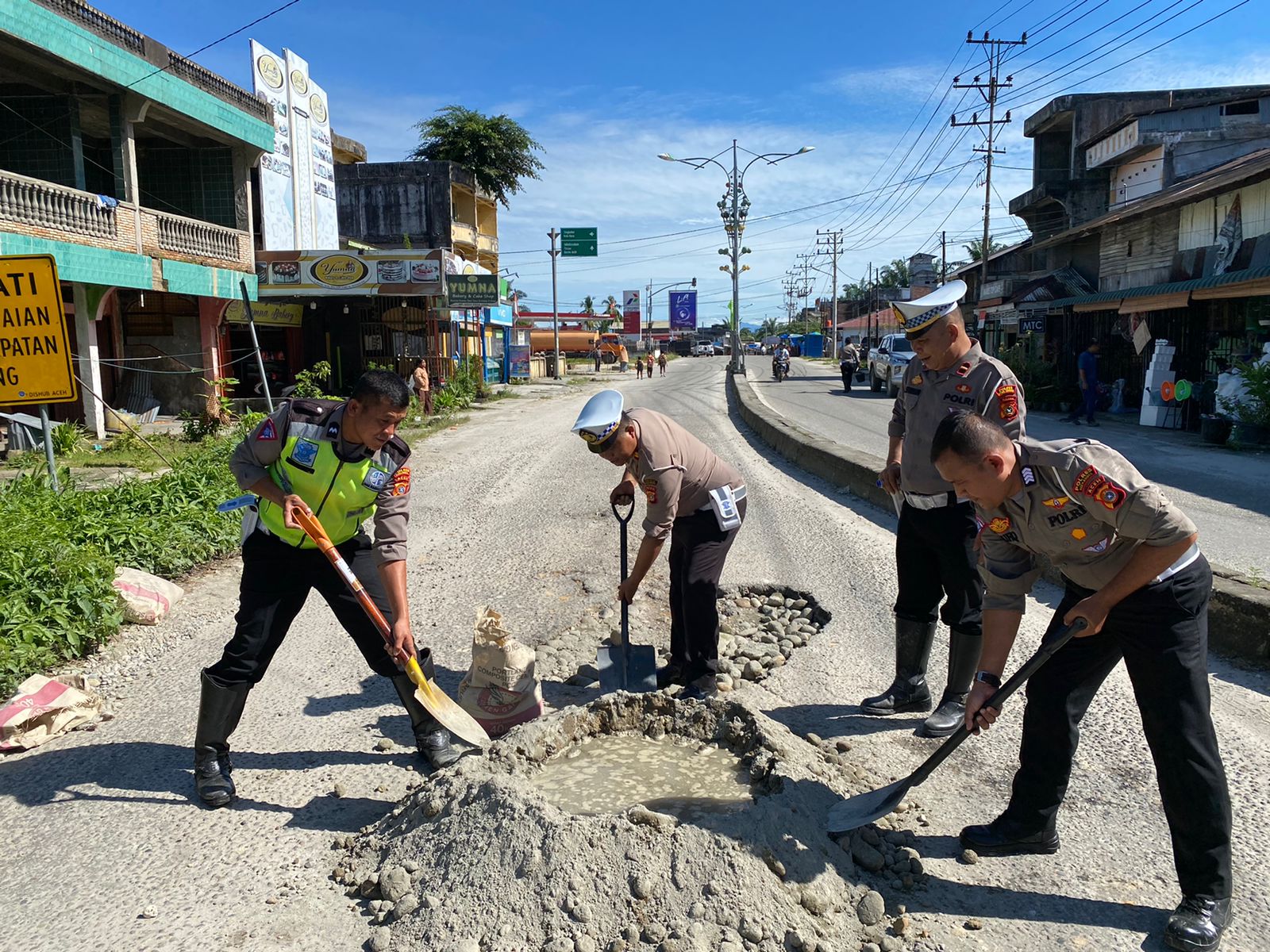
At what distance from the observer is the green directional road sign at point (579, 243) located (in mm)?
43281

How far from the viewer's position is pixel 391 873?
270 centimetres

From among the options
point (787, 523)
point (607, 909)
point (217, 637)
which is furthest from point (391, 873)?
point (787, 523)

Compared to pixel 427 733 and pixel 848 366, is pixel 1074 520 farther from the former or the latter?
pixel 848 366

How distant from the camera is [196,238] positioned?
17.7 meters

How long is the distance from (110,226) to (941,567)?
15922mm

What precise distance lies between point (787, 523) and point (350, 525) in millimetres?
5141

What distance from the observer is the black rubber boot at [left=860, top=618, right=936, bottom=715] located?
3936mm

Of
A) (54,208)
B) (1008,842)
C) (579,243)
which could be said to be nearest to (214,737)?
(1008,842)

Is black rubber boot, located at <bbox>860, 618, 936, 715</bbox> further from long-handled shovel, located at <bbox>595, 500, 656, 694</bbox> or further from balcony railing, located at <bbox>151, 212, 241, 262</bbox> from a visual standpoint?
balcony railing, located at <bbox>151, 212, 241, 262</bbox>

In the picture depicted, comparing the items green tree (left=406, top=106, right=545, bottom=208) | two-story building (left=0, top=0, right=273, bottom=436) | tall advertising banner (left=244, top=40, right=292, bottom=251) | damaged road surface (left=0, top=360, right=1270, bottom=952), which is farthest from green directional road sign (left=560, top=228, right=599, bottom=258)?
damaged road surface (left=0, top=360, right=1270, bottom=952)

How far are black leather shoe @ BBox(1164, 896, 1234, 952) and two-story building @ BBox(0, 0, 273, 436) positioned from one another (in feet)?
43.2

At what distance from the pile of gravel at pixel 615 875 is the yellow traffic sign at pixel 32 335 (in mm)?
5372

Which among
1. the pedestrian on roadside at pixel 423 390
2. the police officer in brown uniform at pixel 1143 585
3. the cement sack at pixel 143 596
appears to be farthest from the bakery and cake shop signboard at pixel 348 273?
the police officer in brown uniform at pixel 1143 585

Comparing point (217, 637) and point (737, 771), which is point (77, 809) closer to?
point (217, 637)
